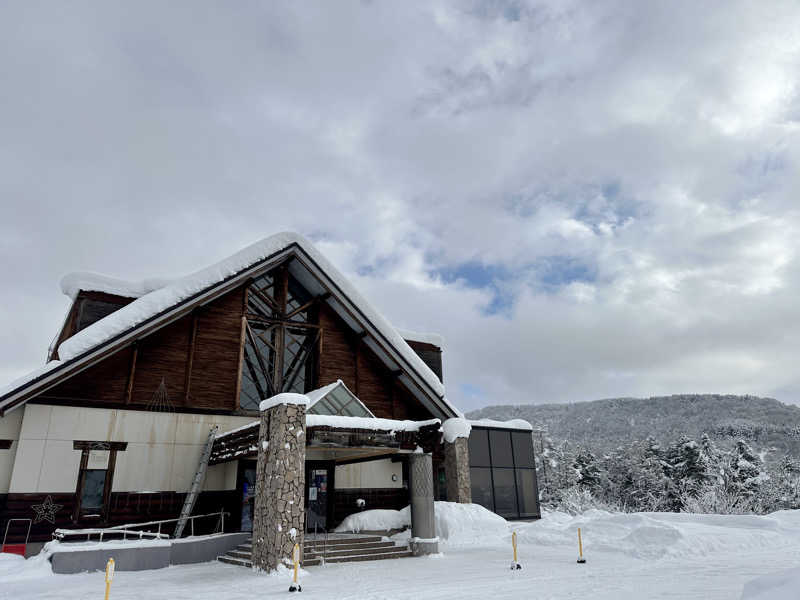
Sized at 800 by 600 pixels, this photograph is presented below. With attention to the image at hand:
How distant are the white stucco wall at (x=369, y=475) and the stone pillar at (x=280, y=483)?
6565 millimetres

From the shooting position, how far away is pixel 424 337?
25.0 m

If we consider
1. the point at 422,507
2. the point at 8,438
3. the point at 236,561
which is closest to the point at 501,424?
the point at 422,507

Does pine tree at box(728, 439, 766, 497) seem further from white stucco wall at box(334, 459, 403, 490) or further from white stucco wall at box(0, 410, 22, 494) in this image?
white stucco wall at box(0, 410, 22, 494)

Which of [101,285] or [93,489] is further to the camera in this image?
[101,285]

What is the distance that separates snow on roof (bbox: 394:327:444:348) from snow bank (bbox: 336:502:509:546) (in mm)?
7493

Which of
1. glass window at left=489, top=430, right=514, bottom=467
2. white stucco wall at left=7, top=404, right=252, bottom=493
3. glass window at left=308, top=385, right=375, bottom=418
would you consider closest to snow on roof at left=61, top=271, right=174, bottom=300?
white stucco wall at left=7, top=404, right=252, bottom=493

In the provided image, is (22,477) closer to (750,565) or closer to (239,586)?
(239,586)

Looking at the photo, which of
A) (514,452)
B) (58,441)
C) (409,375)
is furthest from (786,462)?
(58,441)

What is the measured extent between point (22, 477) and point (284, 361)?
838 centimetres

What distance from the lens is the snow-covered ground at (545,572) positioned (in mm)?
9453

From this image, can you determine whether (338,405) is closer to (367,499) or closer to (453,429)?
(453,429)

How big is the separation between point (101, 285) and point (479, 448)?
1844cm

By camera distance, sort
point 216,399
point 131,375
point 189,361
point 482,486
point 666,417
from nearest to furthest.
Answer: point 131,375 → point 189,361 → point 216,399 → point 482,486 → point 666,417

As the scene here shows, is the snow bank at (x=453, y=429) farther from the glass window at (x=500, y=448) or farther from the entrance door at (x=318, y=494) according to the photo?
the glass window at (x=500, y=448)
